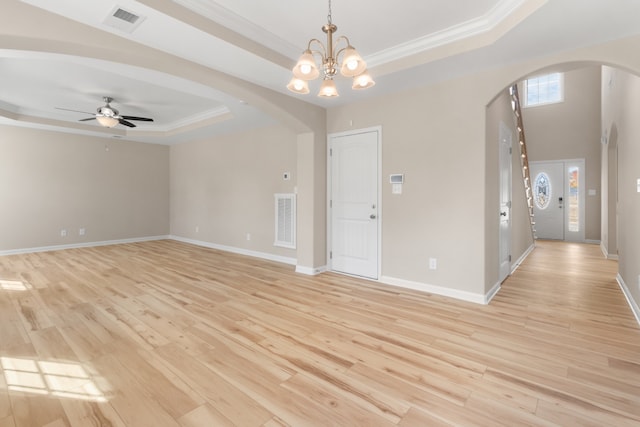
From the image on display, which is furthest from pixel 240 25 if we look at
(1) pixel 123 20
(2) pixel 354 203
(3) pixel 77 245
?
(3) pixel 77 245

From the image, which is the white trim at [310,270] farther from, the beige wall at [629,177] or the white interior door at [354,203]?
the beige wall at [629,177]

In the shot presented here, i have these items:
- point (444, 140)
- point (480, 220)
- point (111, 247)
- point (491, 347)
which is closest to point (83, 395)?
point (491, 347)

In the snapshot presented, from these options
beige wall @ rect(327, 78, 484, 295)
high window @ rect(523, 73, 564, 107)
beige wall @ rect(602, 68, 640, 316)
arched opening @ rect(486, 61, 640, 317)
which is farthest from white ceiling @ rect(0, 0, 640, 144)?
high window @ rect(523, 73, 564, 107)

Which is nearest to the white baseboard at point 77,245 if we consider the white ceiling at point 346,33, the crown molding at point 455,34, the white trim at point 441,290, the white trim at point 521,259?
the white ceiling at point 346,33

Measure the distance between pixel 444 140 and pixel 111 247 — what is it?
7640 millimetres

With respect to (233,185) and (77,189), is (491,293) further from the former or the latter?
(77,189)

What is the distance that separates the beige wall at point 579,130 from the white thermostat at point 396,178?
23.0 ft

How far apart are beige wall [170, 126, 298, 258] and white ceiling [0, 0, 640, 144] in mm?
1828

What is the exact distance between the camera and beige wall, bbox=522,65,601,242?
7.86 m

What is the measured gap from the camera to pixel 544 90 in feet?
28.3

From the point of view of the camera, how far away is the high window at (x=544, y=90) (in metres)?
8.38

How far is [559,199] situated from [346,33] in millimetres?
8457

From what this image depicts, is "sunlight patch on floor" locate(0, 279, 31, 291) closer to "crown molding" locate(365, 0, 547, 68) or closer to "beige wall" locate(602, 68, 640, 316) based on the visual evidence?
"crown molding" locate(365, 0, 547, 68)

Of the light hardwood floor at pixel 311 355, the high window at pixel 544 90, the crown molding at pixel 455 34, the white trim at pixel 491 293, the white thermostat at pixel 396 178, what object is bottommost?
the light hardwood floor at pixel 311 355
